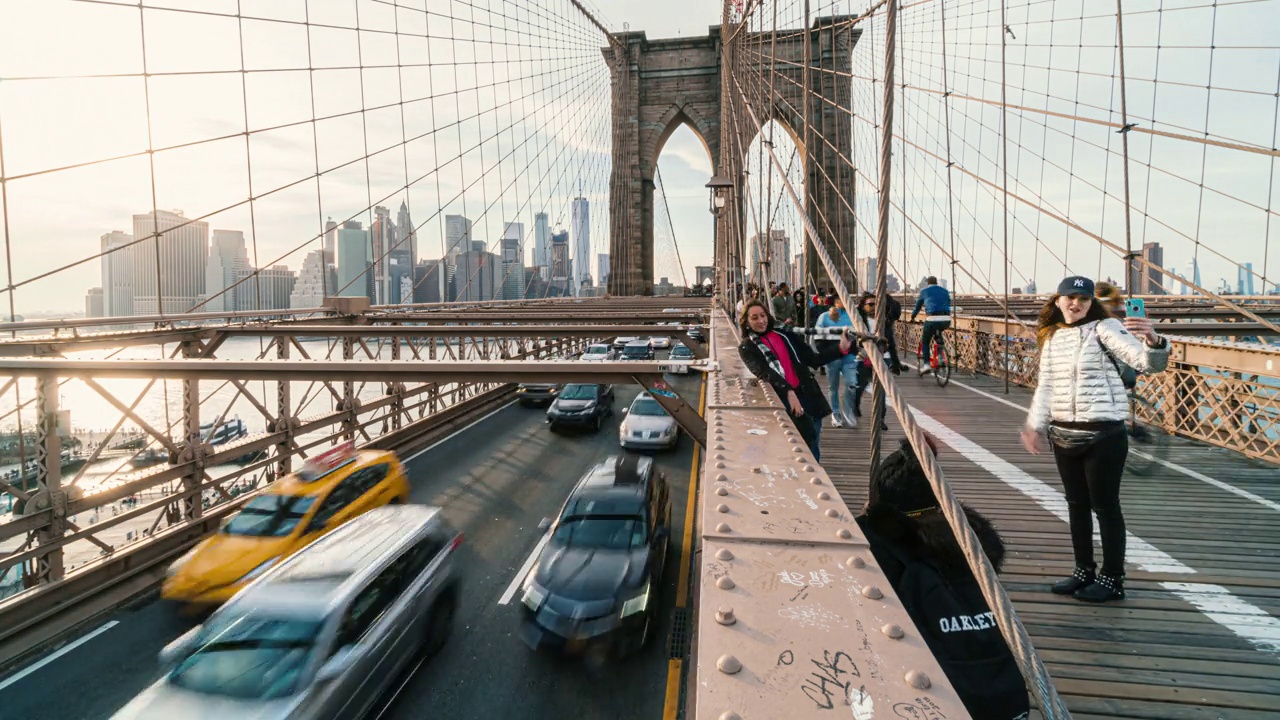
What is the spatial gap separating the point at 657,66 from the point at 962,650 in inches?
1388

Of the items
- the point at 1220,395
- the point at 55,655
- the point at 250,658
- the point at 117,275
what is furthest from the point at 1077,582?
the point at 117,275

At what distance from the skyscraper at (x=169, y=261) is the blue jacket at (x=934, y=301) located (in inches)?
402

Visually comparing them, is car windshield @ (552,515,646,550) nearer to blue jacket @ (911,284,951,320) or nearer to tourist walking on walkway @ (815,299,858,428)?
tourist walking on walkway @ (815,299,858,428)

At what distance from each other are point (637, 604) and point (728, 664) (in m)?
4.87

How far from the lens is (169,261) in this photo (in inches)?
351

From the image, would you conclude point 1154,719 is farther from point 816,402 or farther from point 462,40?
point 462,40

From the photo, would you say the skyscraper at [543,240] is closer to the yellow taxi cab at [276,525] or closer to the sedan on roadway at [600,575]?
the yellow taxi cab at [276,525]

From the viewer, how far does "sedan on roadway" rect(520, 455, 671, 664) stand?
5207mm

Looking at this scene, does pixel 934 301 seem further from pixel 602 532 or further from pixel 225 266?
pixel 225 266

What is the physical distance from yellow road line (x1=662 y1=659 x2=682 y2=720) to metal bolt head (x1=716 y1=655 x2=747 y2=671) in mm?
4303

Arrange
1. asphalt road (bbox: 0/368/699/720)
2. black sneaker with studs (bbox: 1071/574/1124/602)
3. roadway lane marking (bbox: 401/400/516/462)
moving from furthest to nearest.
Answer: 1. roadway lane marking (bbox: 401/400/516/462)
2. asphalt road (bbox: 0/368/699/720)
3. black sneaker with studs (bbox: 1071/574/1124/602)

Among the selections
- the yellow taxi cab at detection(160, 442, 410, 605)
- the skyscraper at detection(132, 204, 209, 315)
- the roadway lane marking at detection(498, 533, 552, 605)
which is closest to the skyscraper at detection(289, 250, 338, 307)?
the skyscraper at detection(132, 204, 209, 315)

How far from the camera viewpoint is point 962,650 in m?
1.44

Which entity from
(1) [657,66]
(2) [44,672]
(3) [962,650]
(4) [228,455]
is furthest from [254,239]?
(1) [657,66]
